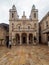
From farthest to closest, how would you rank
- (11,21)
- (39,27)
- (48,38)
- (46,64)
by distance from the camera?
(39,27), (11,21), (48,38), (46,64)

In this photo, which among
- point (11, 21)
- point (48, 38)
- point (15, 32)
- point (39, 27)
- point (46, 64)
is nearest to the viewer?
point (46, 64)

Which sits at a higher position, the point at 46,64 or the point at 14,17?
the point at 14,17

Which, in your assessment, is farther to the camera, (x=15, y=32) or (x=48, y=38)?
(x=15, y=32)

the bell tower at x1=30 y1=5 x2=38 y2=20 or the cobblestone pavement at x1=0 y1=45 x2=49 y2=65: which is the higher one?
the bell tower at x1=30 y1=5 x2=38 y2=20

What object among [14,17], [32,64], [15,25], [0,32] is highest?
[14,17]

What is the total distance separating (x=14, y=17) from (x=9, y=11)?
2.85 meters

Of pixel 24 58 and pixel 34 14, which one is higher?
pixel 34 14

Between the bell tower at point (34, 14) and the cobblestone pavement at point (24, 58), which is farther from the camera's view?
the bell tower at point (34, 14)

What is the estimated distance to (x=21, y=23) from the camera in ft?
144

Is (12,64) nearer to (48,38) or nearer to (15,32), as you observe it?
(48,38)

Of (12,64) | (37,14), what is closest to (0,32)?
(37,14)

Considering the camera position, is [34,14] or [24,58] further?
[34,14]

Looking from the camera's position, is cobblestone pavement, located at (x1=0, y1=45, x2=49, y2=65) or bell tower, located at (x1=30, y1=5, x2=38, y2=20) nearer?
cobblestone pavement, located at (x1=0, y1=45, x2=49, y2=65)

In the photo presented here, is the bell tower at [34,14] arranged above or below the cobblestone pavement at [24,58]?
above
